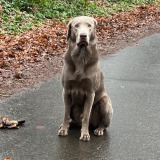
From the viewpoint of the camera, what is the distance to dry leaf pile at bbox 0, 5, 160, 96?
8.77 meters

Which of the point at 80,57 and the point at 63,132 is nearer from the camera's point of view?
the point at 80,57

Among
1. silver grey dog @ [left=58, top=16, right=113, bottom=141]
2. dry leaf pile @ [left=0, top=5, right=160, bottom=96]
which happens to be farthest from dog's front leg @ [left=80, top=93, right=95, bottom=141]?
dry leaf pile @ [left=0, top=5, right=160, bottom=96]

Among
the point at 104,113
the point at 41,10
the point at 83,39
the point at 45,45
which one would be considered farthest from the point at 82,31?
the point at 41,10

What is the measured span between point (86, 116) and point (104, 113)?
0.32 metres

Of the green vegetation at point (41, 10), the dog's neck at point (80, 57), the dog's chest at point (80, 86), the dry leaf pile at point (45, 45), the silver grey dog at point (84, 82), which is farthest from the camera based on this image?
the green vegetation at point (41, 10)

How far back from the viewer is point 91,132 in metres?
5.91

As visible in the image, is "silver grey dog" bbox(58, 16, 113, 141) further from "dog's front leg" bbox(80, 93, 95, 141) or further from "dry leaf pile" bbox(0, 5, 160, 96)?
"dry leaf pile" bbox(0, 5, 160, 96)

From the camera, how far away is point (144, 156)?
514 cm

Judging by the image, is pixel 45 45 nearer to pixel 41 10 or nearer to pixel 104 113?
pixel 41 10

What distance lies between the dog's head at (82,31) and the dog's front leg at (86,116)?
769 mm

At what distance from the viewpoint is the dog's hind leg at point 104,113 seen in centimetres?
572

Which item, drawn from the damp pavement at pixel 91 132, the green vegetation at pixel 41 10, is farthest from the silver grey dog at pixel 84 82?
the green vegetation at pixel 41 10

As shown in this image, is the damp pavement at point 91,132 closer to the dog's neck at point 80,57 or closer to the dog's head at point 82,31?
the dog's neck at point 80,57

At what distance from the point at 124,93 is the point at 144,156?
3139 millimetres
